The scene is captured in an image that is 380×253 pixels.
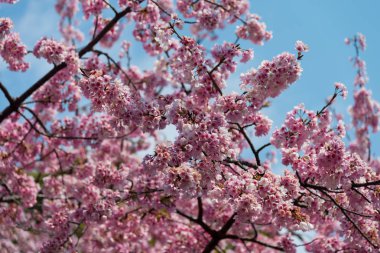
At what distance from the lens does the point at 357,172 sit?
19.0ft

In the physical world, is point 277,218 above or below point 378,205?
below

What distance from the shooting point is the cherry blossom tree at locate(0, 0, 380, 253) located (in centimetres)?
564

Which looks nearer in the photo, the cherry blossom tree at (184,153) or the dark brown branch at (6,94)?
Answer: the cherry blossom tree at (184,153)

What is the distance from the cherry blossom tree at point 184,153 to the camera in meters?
5.64

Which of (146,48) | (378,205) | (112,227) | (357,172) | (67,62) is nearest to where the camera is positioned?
(357,172)

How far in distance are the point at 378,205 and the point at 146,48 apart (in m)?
7.53

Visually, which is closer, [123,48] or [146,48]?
[146,48]

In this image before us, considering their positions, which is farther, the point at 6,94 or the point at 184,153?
the point at 6,94

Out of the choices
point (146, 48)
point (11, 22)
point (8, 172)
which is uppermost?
point (146, 48)

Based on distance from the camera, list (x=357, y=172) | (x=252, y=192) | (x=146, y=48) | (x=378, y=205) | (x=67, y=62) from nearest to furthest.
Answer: (x=252, y=192) < (x=357, y=172) < (x=378, y=205) < (x=67, y=62) < (x=146, y=48)

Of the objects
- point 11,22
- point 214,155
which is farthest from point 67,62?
point 214,155

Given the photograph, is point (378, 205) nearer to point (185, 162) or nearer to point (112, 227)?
point (185, 162)

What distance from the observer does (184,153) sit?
5574 millimetres

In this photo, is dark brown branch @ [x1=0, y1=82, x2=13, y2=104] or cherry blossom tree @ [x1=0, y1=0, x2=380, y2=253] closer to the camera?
cherry blossom tree @ [x1=0, y1=0, x2=380, y2=253]
